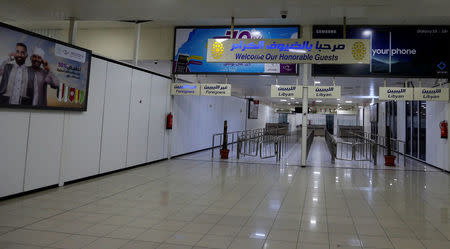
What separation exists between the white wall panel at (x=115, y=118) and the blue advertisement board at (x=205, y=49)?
2.00 m

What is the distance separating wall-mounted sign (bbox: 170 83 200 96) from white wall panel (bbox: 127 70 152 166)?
106cm

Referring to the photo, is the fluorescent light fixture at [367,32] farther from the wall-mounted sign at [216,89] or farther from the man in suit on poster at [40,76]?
the man in suit on poster at [40,76]

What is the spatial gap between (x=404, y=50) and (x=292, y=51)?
446cm

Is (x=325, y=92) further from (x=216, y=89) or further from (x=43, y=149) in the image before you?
(x=43, y=149)

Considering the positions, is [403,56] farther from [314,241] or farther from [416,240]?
[314,241]

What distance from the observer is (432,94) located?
763cm

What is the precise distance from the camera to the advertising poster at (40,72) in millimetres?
4156

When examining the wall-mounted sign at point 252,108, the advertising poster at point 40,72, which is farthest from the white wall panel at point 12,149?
the wall-mounted sign at point 252,108

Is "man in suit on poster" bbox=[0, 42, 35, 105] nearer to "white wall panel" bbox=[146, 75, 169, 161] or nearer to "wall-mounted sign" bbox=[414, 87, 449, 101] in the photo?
"white wall panel" bbox=[146, 75, 169, 161]

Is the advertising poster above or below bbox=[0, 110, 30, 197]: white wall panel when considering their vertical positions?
above

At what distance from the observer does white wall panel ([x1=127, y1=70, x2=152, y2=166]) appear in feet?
24.1

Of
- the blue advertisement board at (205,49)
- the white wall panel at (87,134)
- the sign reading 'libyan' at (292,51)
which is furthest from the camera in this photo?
the blue advertisement board at (205,49)

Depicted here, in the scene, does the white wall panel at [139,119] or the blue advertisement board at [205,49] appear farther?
the blue advertisement board at [205,49]

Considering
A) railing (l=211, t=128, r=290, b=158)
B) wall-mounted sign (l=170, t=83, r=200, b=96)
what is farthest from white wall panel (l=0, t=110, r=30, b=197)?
railing (l=211, t=128, r=290, b=158)
